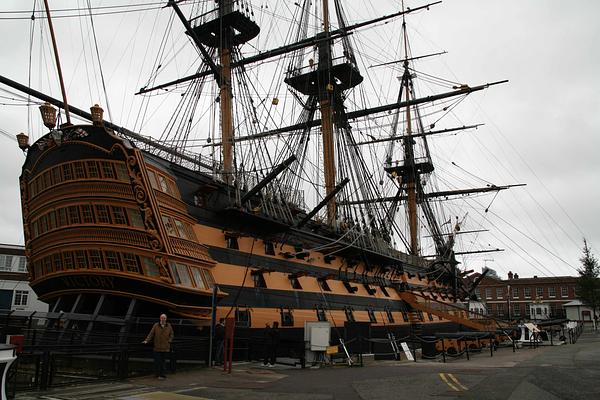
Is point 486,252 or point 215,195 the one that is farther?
point 486,252

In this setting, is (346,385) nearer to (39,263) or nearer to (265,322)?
(265,322)

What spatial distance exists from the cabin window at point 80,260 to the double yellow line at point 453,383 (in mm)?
9518

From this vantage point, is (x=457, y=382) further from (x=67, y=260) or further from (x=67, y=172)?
(x=67, y=172)

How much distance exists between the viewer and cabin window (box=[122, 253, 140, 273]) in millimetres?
13016

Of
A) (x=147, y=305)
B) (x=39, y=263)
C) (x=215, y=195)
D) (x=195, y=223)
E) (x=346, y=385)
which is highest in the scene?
(x=215, y=195)

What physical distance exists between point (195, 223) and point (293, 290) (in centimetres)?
517

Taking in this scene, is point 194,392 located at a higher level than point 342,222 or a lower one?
lower

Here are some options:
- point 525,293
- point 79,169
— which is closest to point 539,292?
point 525,293

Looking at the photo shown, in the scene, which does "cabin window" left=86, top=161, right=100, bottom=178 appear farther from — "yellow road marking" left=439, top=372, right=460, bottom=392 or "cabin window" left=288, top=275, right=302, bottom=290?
"yellow road marking" left=439, top=372, right=460, bottom=392

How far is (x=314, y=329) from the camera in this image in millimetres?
14258

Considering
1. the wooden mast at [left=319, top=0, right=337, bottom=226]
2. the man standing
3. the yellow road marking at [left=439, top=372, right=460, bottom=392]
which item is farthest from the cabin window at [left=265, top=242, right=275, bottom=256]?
the wooden mast at [left=319, top=0, right=337, bottom=226]

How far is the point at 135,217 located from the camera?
44.0ft

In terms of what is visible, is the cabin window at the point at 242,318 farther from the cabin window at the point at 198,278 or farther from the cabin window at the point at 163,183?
the cabin window at the point at 163,183

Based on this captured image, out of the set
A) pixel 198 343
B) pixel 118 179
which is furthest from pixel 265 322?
pixel 118 179
